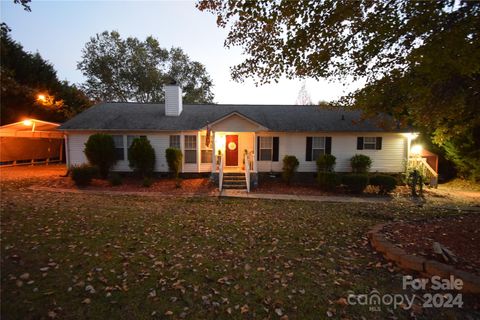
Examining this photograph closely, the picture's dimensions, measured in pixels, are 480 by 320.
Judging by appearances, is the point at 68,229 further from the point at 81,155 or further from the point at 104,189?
the point at 81,155

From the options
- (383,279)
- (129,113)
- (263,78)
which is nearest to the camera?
(383,279)

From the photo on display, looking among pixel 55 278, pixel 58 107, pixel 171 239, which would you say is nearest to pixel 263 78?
pixel 171 239

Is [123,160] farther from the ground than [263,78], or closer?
closer

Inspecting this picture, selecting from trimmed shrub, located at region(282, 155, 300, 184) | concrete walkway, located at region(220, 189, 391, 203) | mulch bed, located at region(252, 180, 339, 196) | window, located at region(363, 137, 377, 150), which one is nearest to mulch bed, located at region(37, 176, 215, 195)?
concrete walkway, located at region(220, 189, 391, 203)

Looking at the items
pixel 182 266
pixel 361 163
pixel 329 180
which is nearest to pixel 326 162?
pixel 329 180

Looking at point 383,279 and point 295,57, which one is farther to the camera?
point 295,57

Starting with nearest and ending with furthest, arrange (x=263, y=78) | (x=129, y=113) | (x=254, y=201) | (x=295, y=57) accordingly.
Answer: (x=295, y=57) → (x=263, y=78) → (x=254, y=201) → (x=129, y=113)

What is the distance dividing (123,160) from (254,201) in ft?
30.3

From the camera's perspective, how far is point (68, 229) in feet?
18.1

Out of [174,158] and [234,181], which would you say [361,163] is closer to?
[234,181]

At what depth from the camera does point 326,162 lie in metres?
14.3

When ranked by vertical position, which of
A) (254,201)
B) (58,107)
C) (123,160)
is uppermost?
(58,107)

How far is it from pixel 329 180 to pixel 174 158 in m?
8.59

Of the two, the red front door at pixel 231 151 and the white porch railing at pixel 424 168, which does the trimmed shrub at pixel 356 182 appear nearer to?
the white porch railing at pixel 424 168
